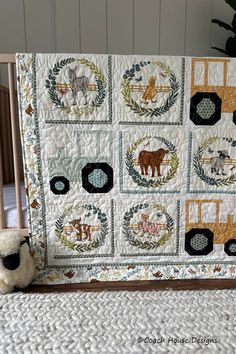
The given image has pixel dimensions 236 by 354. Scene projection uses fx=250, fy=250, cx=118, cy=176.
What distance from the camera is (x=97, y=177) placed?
0.86 metres

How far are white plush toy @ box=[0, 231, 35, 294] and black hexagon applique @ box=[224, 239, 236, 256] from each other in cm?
70

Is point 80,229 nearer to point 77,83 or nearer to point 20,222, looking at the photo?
point 20,222

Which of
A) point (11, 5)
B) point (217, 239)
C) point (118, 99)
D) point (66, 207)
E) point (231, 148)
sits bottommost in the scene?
point (217, 239)

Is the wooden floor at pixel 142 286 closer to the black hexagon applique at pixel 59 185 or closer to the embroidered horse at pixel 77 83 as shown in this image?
the black hexagon applique at pixel 59 185

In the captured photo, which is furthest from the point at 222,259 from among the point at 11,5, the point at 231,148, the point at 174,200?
the point at 11,5

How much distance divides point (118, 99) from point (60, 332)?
68 centimetres

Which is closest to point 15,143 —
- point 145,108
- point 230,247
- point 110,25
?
point 145,108

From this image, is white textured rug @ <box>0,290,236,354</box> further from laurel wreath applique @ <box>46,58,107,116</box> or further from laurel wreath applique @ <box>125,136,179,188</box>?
laurel wreath applique @ <box>46,58,107,116</box>

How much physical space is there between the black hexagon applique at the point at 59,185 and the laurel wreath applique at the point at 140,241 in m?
0.23

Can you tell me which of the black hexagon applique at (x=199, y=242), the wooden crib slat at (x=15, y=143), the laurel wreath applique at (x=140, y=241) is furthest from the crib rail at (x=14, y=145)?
the black hexagon applique at (x=199, y=242)

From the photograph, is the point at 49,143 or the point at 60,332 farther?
the point at 49,143

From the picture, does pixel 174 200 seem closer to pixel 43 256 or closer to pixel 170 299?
pixel 170 299

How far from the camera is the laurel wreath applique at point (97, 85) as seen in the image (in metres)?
0.80

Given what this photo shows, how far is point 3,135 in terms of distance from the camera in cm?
142
